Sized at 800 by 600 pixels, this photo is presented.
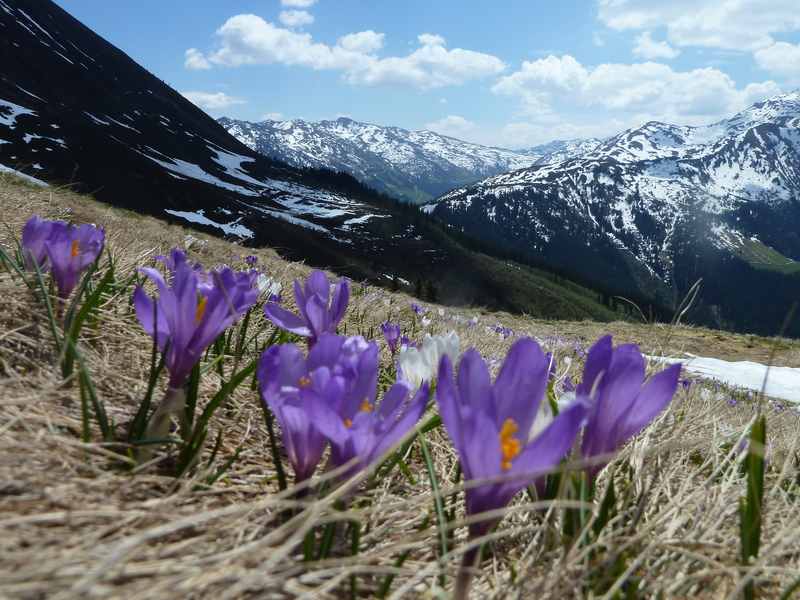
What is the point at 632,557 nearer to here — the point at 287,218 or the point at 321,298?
the point at 321,298

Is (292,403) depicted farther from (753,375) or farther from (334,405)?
(753,375)

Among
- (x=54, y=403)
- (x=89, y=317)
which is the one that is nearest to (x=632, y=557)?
(x=54, y=403)

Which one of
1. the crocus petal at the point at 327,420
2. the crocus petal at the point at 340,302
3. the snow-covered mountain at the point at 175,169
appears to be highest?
the snow-covered mountain at the point at 175,169

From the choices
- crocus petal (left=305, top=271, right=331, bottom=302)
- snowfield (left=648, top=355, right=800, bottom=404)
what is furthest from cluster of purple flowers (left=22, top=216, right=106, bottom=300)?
snowfield (left=648, top=355, right=800, bottom=404)

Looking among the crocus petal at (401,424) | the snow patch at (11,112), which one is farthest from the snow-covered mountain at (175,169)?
the crocus petal at (401,424)

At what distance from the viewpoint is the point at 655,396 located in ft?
3.61

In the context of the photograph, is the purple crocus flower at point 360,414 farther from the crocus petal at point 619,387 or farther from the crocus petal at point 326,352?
the crocus petal at point 619,387

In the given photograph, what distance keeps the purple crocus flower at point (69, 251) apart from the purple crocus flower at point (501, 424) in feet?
4.64

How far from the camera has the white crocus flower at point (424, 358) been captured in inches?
67.7

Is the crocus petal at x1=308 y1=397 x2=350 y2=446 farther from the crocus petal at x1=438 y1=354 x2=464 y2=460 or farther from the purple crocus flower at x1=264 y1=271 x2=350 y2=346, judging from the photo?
the purple crocus flower at x1=264 y1=271 x2=350 y2=346

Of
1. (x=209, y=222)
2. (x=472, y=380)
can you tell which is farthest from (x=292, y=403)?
(x=209, y=222)

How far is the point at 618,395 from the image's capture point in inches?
44.4

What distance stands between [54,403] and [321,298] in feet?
2.37

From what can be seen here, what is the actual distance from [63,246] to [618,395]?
164 cm
